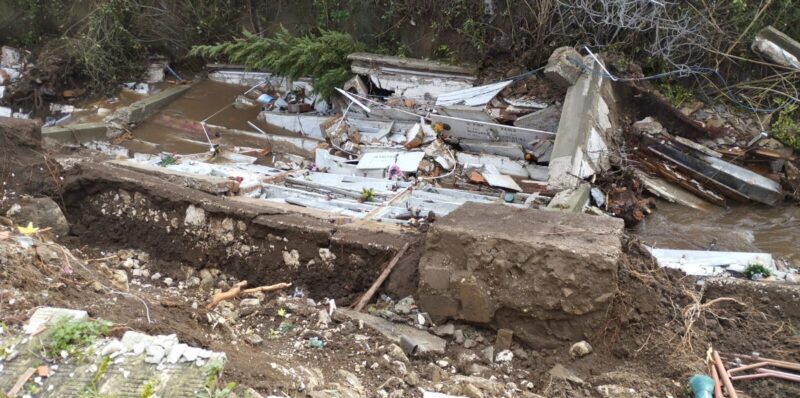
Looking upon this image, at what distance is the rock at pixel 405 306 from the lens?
3833 millimetres

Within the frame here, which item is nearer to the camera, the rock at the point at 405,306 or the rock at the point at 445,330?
the rock at the point at 445,330

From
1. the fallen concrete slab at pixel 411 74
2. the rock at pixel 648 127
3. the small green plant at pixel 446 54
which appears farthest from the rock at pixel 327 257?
the small green plant at pixel 446 54

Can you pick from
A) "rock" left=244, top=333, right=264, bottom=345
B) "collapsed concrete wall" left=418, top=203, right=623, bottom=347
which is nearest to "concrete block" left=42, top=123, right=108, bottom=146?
"rock" left=244, top=333, right=264, bottom=345

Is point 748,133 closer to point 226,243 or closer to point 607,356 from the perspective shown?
point 607,356

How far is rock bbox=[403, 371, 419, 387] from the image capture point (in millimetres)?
3109

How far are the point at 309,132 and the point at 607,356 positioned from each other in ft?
24.1

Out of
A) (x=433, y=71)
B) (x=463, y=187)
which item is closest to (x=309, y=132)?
(x=433, y=71)

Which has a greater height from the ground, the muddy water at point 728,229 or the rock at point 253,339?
the rock at point 253,339

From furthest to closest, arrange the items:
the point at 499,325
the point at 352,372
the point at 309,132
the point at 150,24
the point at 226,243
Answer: the point at 150,24 < the point at 309,132 < the point at 226,243 < the point at 499,325 < the point at 352,372

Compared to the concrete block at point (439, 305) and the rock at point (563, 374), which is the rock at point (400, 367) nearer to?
the concrete block at point (439, 305)

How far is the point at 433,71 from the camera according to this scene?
8844 millimetres

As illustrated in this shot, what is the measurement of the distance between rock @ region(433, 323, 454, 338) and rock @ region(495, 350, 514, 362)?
33 centimetres

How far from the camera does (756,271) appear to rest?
4.19m

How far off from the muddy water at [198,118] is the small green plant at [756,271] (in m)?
7.68
